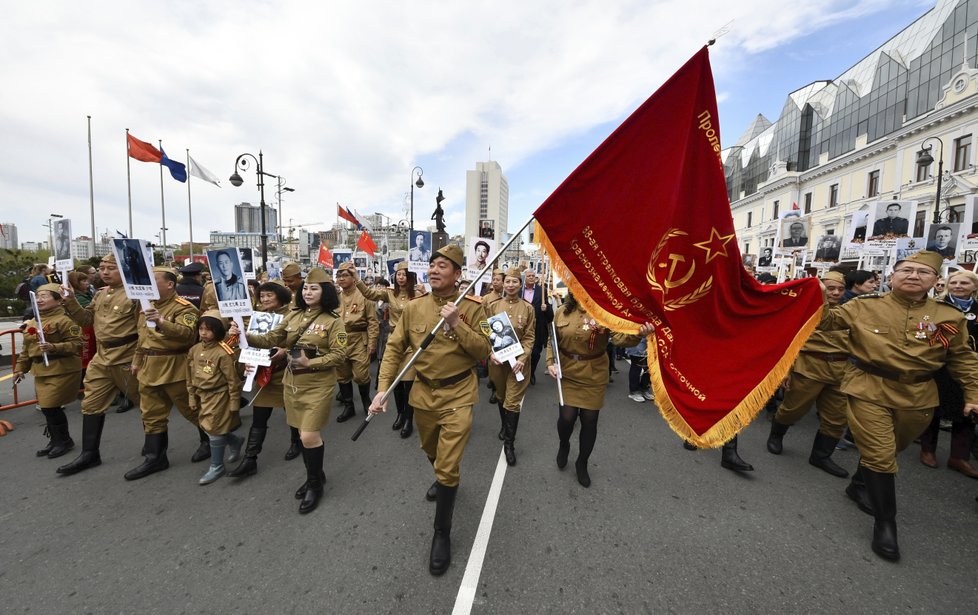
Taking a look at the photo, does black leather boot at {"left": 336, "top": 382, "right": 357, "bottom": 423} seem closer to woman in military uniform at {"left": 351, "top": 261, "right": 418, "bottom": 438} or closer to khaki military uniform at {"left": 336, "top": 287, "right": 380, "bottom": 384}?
khaki military uniform at {"left": 336, "top": 287, "right": 380, "bottom": 384}

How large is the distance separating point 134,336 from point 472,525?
4164 millimetres

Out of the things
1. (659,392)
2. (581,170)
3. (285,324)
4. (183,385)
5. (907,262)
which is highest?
(581,170)

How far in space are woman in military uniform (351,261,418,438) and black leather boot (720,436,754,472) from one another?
3573 mm

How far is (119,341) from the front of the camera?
4156mm

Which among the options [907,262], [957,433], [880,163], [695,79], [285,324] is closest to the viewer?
[695,79]

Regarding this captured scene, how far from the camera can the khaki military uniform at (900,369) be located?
9.64 feet

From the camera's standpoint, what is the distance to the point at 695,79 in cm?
261

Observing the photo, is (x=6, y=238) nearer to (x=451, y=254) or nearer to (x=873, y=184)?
(x=451, y=254)

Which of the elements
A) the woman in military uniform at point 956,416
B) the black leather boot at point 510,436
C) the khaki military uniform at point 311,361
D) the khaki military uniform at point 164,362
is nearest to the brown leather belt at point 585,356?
the black leather boot at point 510,436

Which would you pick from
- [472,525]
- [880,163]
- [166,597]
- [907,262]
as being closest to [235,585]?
[166,597]

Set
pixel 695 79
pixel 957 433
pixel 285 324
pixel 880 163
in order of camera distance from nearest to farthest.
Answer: pixel 695 79
pixel 285 324
pixel 957 433
pixel 880 163

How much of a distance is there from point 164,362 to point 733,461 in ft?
19.3

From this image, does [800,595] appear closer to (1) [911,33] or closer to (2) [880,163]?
(2) [880,163]

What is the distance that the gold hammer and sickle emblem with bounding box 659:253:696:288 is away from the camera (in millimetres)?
2738
